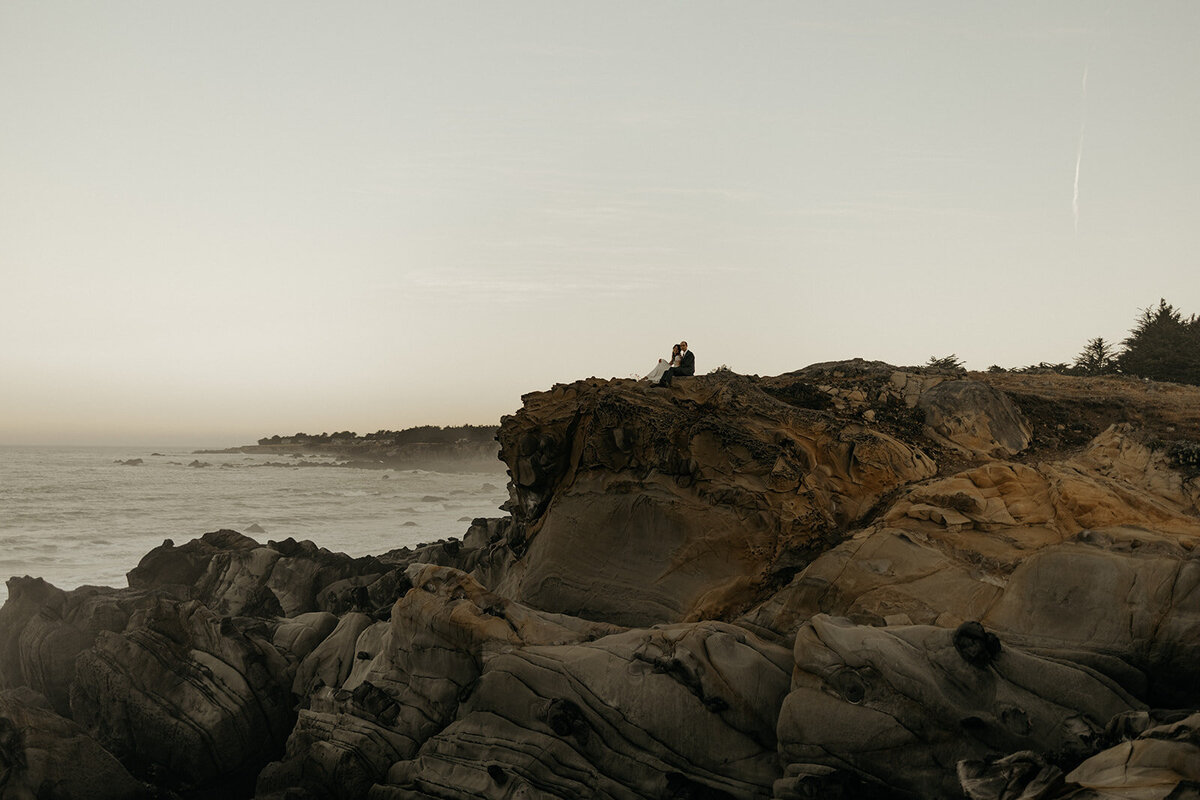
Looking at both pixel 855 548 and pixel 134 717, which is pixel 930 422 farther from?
pixel 134 717

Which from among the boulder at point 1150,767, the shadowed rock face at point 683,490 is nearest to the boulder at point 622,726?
the shadowed rock face at point 683,490

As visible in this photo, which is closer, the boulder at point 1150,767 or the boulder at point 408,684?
the boulder at point 1150,767

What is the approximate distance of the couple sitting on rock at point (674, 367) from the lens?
1359 cm

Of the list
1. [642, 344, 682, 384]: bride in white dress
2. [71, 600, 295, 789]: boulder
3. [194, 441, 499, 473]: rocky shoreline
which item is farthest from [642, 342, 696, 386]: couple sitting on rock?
[194, 441, 499, 473]: rocky shoreline

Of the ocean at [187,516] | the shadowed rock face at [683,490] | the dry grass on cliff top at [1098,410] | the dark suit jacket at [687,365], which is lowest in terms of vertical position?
the ocean at [187,516]

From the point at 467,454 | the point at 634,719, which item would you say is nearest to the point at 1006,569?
the point at 634,719

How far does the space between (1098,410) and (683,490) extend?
7.73 m

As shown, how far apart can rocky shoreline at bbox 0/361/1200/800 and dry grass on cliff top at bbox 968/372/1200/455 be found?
3.3 inches

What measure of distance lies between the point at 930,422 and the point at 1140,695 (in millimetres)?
6353

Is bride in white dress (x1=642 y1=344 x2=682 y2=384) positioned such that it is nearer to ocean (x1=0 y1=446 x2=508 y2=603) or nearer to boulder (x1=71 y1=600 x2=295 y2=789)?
boulder (x1=71 y1=600 x2=295 y2=789)

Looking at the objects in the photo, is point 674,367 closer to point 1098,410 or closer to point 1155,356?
point 1098,410

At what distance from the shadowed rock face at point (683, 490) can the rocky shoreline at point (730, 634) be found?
0.13 feet

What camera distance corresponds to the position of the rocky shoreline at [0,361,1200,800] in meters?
7.71

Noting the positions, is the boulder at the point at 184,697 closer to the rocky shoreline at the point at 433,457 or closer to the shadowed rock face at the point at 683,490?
the shadowed rock face at the point at 683,490
